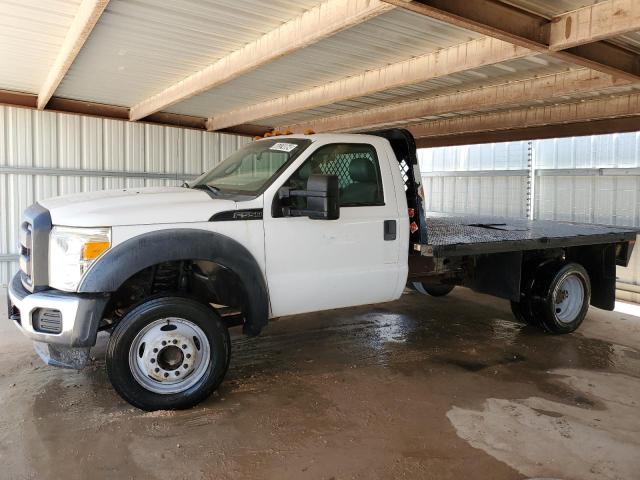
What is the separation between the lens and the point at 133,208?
413 cm

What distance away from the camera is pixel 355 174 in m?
5.12

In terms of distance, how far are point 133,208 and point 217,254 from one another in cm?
74

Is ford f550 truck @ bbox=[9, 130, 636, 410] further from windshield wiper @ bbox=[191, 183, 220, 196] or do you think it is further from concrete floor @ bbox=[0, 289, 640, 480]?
concrete floor @ bbox=[0, 289, 640, 480]

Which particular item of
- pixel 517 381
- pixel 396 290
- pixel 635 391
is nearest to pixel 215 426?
pixel 396 290

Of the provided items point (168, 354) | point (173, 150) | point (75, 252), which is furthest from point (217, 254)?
point (173, 150)

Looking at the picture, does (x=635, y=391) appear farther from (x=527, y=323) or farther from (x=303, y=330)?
(x=303, y=330)

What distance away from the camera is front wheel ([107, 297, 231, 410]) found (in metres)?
4.01

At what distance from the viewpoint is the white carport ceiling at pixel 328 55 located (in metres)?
5.32

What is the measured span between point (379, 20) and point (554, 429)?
4.43m

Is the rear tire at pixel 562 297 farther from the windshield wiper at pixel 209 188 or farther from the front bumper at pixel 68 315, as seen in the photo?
the front bumper at pixel 68 315

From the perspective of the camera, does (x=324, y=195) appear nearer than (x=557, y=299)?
Yes

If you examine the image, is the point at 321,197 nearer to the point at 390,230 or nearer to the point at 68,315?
the point at 390,230

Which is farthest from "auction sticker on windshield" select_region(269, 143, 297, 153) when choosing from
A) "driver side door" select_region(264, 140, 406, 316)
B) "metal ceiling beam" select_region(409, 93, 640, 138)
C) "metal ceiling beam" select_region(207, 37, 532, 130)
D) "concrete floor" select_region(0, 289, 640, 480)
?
"metal ceiling beam" select_region(409, 93, 640, 138)

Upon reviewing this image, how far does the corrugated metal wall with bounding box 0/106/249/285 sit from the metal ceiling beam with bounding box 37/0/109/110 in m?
1.85
